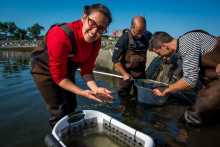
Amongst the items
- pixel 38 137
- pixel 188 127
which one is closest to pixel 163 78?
pixel 188 127

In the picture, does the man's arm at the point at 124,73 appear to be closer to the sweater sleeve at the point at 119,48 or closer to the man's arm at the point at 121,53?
the man's arm at the point at 121,53

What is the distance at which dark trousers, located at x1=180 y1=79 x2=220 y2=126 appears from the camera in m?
2.41

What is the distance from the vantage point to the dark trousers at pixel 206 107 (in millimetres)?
2408

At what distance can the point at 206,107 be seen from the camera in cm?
245

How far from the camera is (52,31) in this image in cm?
194

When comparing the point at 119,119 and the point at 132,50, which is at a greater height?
the point at 132,50

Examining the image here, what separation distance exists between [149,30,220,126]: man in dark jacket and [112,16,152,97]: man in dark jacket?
1.15 meters

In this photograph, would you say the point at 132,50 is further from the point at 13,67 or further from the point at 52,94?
the point at 13,67

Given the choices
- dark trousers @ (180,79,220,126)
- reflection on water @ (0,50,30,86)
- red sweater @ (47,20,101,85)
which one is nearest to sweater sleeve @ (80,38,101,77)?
red sweater @ (47,20,101,85)

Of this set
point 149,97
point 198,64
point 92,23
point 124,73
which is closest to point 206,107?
point 198,64

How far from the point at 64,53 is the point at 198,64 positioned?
6.17 ft

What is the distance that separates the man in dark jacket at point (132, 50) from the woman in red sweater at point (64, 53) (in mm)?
1453

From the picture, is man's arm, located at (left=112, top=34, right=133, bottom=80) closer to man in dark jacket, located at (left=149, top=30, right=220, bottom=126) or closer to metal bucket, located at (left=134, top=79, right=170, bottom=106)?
metal bucket, located at (left=134, top=79, right=170, bottom=106)

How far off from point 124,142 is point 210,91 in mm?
1593
